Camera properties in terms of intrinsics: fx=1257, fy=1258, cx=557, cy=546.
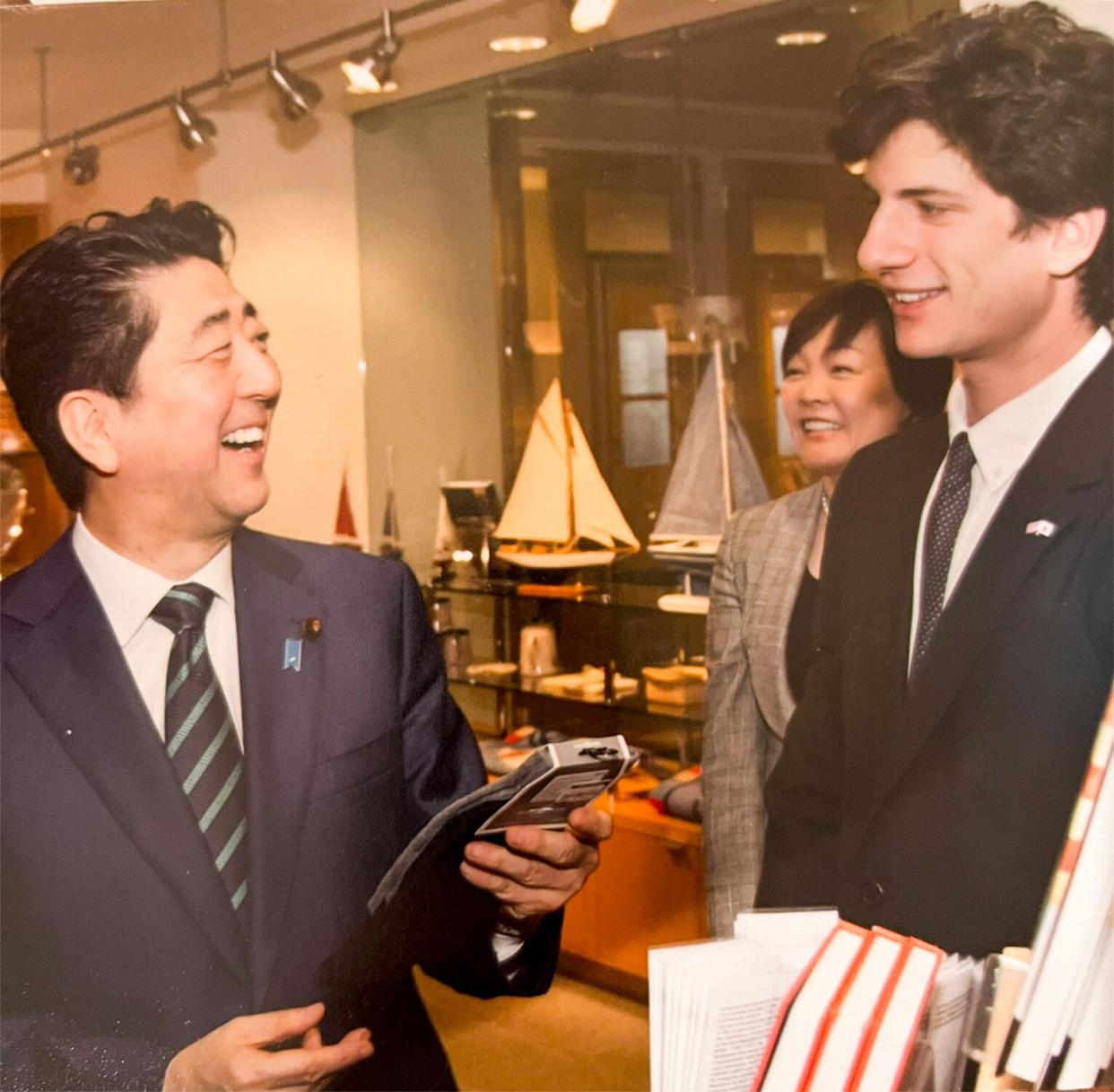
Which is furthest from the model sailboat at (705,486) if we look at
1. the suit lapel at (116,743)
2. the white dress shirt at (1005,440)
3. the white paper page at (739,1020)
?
the suit lapel at (116,743)

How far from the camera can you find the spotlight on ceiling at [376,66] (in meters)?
1.74

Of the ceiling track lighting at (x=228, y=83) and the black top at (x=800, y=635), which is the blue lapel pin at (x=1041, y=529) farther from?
the ceiling track lighting at (x=228, y=83)

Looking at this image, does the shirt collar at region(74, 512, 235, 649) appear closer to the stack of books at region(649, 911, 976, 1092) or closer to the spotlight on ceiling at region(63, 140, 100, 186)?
the spotlight on ceiling at region(63, 140, 100, 186)

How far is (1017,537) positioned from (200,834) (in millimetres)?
1116

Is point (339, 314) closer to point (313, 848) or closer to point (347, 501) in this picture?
point (347, 501)

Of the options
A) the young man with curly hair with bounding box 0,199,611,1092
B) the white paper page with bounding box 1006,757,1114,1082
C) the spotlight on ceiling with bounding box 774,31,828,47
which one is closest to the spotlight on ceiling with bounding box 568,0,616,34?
the spotlight on ceiling with bounding box 774,31,828,47

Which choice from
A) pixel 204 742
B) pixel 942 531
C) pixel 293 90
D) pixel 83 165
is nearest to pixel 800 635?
pixel 942 531

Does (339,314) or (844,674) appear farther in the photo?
(339,314)

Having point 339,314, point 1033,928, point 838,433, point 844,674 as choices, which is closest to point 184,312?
point 339,314

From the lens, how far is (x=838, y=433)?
5.43 feet

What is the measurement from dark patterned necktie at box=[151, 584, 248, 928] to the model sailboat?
62 centimetres

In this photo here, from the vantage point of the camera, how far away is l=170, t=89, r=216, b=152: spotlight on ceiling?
1.75 m

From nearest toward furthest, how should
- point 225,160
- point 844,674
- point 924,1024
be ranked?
1. point 924,1024
2. point 844,674
3. point 225,160

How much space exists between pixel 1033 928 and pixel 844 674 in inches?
14.8
